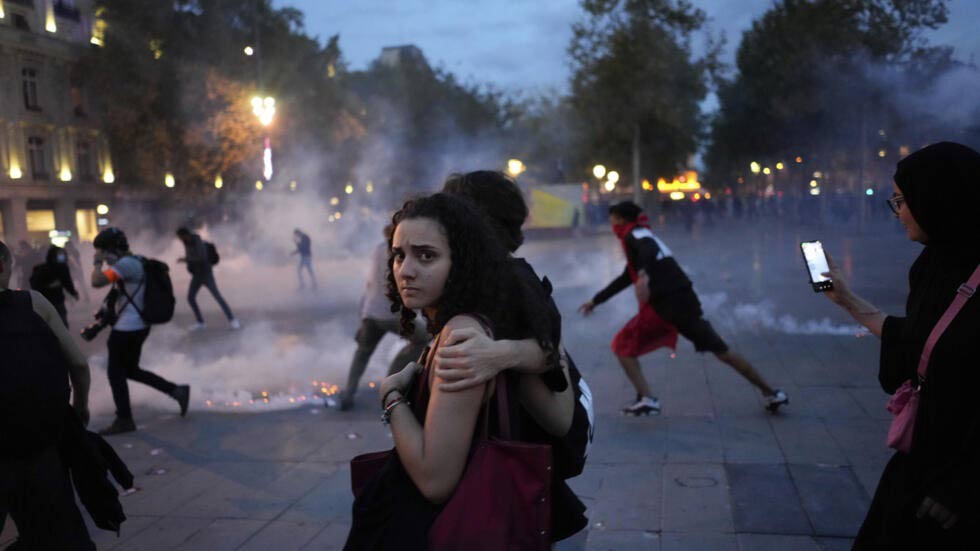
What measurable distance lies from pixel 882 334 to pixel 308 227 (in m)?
32.6

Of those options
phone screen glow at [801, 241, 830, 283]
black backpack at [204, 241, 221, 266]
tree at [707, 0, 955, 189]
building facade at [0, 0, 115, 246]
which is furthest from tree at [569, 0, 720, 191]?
phone screen glow at [801, 241, 830, 283]

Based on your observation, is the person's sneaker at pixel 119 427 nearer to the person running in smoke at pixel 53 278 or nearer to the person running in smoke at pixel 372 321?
the person running in smoke at pixel 372 321

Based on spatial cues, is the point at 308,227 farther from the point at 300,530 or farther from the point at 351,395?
the point at 300,530

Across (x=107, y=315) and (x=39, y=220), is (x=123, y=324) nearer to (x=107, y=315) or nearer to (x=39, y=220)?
(x=107, y=315)

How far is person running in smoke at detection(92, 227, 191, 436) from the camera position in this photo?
6.21 m

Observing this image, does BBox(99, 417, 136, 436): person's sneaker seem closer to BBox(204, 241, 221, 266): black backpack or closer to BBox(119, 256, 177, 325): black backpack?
BBox(119, 256, 177, 325): black backpack

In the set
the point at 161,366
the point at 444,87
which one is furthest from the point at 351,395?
the point at 444,87

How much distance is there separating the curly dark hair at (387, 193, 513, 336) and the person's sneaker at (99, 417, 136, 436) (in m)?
5.15

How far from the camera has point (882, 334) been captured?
2.53m

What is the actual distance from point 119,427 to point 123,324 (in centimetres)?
81

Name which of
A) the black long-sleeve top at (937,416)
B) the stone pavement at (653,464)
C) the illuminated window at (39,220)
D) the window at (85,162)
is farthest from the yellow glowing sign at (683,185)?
the black long-sleeve top at (937,416)

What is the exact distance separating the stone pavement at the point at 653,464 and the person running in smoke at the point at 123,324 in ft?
0.90

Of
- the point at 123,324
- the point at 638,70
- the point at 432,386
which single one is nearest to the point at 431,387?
the point at 432,386

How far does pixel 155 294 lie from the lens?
6.30 m
